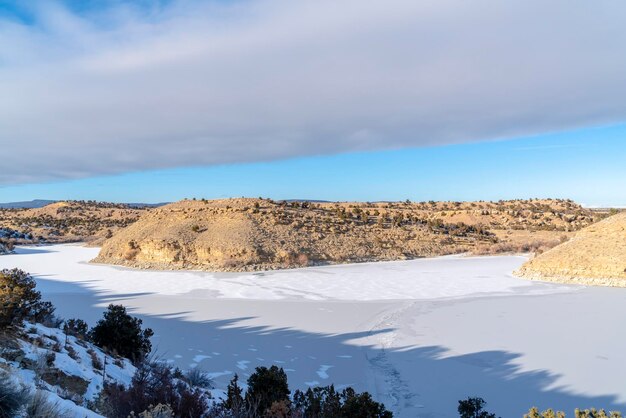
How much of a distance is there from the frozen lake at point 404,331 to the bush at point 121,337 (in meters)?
0.94

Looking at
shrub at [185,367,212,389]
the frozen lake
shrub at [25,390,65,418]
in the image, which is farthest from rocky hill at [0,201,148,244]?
shrub at [25,390,65,418]

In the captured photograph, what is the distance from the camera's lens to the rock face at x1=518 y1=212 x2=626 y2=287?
677 inches

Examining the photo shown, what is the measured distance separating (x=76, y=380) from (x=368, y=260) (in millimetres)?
22636

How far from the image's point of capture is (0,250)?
35000mm

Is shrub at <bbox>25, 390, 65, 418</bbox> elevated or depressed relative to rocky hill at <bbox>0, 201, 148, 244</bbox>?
depressed

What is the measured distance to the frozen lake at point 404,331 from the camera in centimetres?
750

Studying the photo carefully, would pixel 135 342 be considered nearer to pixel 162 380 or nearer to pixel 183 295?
pixel 162 380

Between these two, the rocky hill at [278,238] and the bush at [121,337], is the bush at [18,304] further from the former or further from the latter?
the rocky hill at [278,238]

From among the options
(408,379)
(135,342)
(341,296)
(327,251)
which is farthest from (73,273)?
(408,379)

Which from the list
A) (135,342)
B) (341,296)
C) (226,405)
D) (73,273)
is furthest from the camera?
(73,273)

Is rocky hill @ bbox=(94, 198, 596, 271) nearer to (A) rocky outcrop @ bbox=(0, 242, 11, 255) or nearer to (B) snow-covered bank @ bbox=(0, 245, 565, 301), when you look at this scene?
(B) snow-covered bank @ bbox=(0, 245, 565, 301)

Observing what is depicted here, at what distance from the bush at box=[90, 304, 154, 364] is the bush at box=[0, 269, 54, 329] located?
1.06 meters

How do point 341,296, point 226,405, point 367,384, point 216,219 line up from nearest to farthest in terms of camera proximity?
point 226,405, point 367,384, point 341,296, point 216,219

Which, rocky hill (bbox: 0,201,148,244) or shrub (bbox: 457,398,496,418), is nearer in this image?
shrub (bbox: 457,398,496,418)
